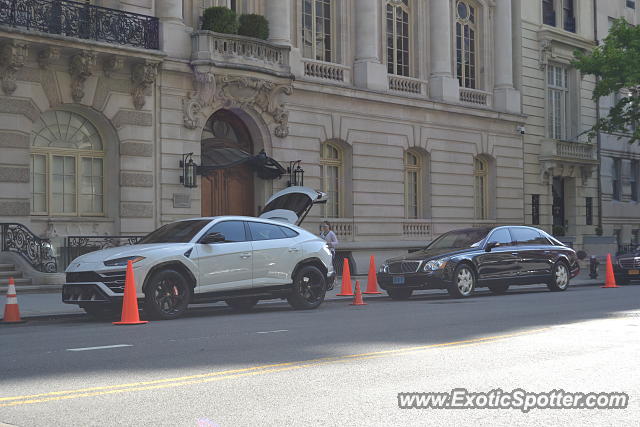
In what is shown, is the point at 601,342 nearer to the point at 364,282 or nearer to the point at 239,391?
the point at 239,391

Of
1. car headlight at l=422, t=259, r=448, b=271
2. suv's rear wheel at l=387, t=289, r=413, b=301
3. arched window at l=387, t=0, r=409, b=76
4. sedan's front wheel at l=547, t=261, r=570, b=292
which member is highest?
arched window at l=387, t=0, r=409, b=76

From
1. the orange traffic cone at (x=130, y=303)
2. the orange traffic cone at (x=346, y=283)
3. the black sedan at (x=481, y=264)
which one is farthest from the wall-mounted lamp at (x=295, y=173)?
the orange traffic cone at (x=130, y=303)

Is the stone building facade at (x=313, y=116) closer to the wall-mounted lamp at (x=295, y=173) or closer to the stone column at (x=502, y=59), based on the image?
the stone column at (x=502, y=59)

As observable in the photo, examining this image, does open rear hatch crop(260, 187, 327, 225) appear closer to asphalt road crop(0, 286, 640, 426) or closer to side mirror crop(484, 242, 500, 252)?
side mirror crop(484, 242, 500, 252)

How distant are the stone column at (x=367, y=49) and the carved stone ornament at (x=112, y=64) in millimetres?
9812

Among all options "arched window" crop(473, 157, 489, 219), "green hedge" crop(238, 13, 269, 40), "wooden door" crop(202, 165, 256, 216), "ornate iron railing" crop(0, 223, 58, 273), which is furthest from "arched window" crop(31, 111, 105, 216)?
"arched window" crop(473, 157, 489, 219)

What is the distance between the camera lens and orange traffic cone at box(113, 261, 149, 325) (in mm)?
14297

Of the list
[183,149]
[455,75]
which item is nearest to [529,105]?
[455,75]

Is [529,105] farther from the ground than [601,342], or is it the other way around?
[529,105]

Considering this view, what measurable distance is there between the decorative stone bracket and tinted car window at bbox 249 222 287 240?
9.96 meters

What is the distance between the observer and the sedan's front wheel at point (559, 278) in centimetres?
2328

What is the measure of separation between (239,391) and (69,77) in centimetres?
1751

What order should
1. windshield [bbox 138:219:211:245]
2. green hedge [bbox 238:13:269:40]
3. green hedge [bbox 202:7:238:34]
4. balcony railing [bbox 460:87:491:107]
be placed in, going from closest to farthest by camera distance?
windshield [bbox 138:219:211:245]
green hedge [bbox 202:7:238:34]
green hedge [bbox 238:13:269:40]
balcony railing [bbox 460:87:491:107]

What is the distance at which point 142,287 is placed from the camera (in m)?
14.8
